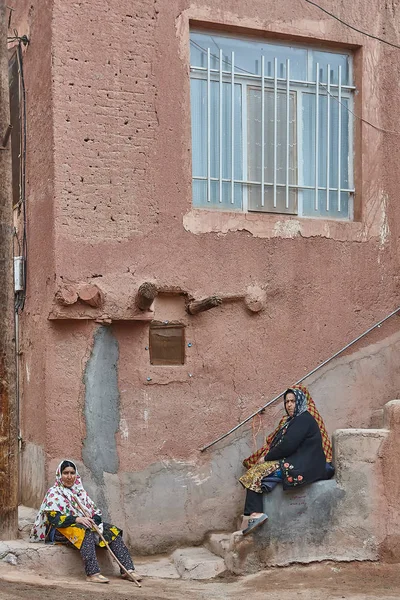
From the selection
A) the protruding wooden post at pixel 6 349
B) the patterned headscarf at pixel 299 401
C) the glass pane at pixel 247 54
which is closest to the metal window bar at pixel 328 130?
the glass pane at pixel 247 54

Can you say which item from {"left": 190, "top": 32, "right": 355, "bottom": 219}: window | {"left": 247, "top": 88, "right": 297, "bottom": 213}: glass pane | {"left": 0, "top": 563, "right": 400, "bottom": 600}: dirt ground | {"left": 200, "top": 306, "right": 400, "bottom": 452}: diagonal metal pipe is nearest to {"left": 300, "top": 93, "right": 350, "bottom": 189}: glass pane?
{"left": 190, "top": 32, "right": 355, "bottom": 219}: window

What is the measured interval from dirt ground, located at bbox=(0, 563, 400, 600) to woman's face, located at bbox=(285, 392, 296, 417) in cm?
128

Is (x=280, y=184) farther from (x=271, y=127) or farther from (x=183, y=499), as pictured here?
(x=183, y=499)

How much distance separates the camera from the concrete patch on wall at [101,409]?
329 inches

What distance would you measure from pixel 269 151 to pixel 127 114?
1524mm

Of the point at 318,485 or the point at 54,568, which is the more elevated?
the point at 318,485

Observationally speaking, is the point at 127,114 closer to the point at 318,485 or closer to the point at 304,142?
the point at 304,142

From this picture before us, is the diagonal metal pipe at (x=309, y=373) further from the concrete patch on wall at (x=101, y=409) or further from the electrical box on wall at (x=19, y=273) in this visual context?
the electrical box on wall at (x=19, y=273)

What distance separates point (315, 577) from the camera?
780 centimetres

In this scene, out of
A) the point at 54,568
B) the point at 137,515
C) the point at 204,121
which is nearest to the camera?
the point at 54,568

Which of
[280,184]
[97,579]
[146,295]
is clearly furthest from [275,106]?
[97,579]

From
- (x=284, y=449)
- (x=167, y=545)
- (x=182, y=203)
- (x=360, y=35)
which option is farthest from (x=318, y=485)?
(x=360, y=35)

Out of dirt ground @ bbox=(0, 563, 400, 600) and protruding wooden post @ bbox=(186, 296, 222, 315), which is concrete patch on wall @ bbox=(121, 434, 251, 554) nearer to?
dirt ground @ bbox=(0, 563, 400, 600)

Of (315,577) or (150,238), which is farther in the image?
(150,238)
